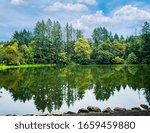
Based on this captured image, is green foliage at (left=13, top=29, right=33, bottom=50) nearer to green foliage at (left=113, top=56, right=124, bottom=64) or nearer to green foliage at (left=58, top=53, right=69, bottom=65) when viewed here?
green foliage at (left=58, top=53, right=69, bottom=65)

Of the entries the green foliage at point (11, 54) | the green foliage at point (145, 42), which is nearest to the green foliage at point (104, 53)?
the green foliage at point (145, 42)

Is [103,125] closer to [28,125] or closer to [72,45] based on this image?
[28,125]

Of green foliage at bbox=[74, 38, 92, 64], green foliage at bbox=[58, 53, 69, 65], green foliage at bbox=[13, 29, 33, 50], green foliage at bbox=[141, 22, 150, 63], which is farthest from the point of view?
green foliage at bbox=[13, 29, 33, 50]

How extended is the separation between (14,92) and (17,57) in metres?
9.73

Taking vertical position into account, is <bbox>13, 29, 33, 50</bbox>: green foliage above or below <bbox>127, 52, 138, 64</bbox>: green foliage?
above

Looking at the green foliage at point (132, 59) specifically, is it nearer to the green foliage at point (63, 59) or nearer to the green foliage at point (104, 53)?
the green foliage at point (104, 53)

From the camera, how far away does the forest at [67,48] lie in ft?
58.8

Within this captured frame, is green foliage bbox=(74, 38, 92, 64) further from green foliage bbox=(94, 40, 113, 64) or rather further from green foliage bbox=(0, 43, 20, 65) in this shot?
green foliage bbox=(0, 43, 20, 65)

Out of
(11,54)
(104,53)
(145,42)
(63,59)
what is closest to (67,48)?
(63,59)

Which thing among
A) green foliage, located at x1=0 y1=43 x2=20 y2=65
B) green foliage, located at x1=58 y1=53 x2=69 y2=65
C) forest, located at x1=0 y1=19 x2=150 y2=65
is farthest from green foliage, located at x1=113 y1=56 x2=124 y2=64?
green foliage, located at x1=0 y1=43 x2=20 y2=65

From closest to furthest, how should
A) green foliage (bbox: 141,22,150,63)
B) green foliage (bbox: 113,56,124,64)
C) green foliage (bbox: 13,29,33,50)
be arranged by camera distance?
green foliage (bbox: 141,22,150,63), green foliage (bbox: 13,29,33,50), green foliage (bbox: 113,56,124,64)

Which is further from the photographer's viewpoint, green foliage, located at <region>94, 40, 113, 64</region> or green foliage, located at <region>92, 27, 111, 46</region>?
green foliage, located at <region>92, 27, 111, 46</region>

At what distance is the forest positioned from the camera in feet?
58.8

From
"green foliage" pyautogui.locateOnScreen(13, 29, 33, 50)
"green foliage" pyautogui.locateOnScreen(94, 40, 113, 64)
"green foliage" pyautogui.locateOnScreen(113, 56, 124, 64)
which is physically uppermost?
"green foliage" pyautogui.locateOnScreen(13, 29, 33, 50)
